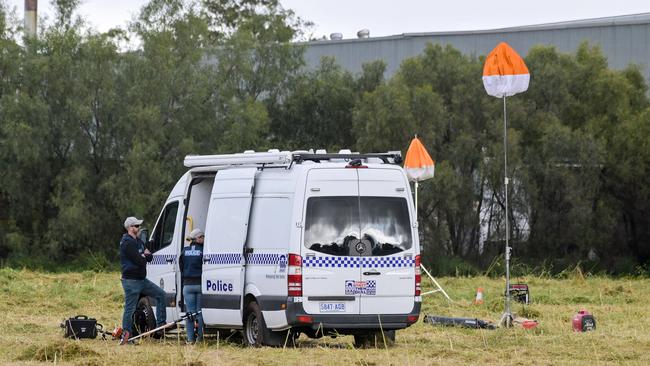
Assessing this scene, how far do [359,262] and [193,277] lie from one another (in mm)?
2823

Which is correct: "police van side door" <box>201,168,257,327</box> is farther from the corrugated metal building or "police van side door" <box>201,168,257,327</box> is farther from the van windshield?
the corrugated metal building

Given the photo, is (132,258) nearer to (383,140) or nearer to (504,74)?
(504,74)

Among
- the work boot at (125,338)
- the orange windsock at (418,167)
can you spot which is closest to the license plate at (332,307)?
the work boot at (125,338)

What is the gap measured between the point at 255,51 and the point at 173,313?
3383cm

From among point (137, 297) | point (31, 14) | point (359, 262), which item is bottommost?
point (137, 297)

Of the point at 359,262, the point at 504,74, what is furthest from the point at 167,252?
the point at 504,74

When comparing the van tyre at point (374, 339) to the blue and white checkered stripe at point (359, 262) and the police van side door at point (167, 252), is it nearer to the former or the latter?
the blue and white checkered stripe at point (359, 262)

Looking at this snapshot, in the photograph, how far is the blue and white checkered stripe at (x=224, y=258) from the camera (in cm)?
1744

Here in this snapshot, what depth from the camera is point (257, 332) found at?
1717 cm

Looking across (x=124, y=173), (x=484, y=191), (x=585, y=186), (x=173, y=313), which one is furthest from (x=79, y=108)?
(x=173, y=313)

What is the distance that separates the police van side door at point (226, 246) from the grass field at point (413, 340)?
1.72 feet

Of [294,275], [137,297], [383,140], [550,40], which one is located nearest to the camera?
[294,275]

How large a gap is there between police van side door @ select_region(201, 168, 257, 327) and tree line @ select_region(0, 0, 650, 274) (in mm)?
25800

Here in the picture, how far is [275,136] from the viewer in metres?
51.9
